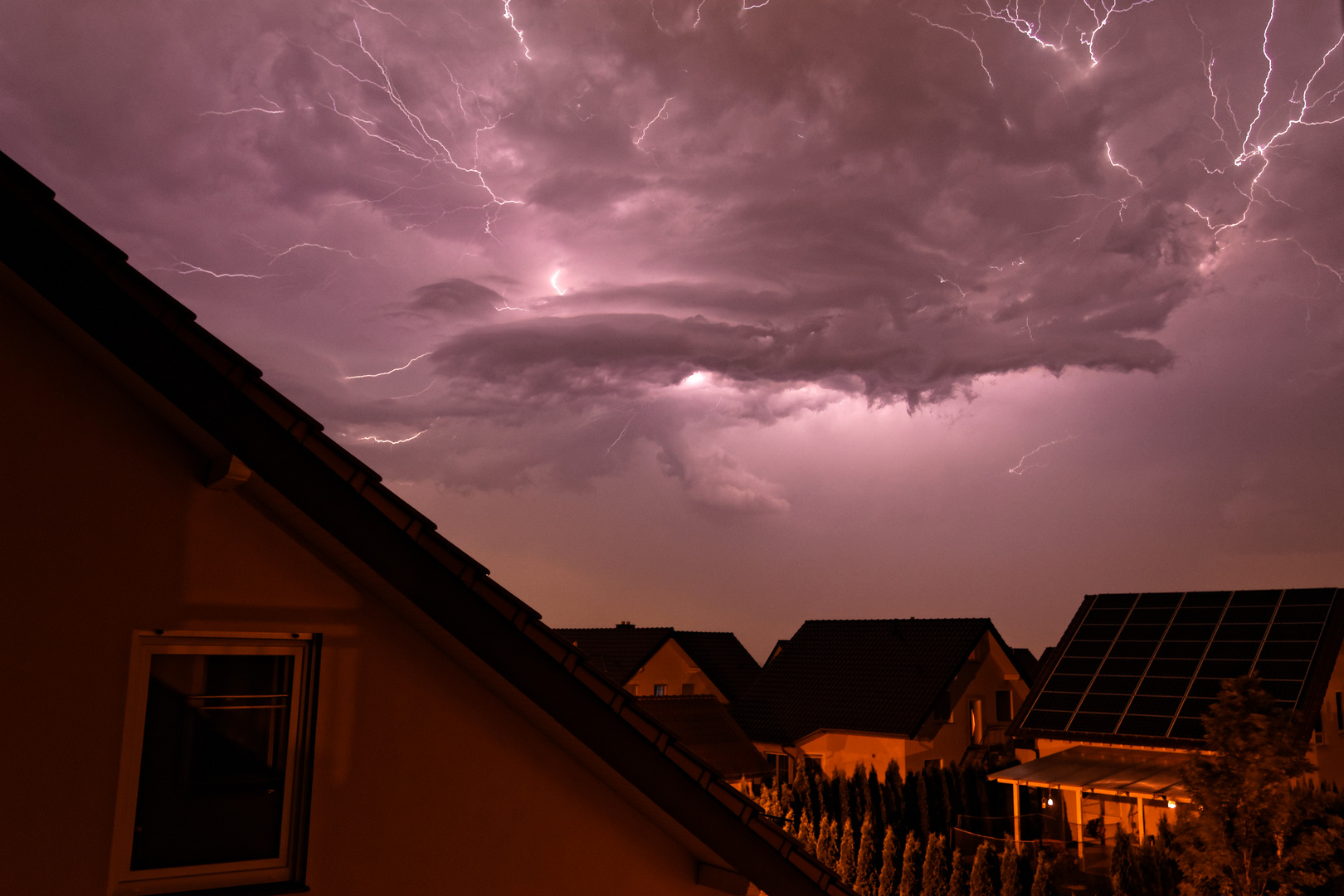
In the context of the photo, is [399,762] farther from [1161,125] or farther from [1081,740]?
[1161,125]

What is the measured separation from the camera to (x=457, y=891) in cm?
335

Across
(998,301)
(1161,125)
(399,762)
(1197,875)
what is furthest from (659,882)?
(998,301)

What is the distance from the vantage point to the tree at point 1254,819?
1120 centimetres

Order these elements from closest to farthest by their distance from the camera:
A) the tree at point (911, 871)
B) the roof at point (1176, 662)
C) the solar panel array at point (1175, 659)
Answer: the tree at point (911, 871) → the roof at point (1176, 662) → the solar panel array at point (1175, 659)

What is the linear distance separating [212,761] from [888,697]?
26.6 meters

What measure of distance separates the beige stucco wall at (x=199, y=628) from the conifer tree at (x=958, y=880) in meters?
12.2

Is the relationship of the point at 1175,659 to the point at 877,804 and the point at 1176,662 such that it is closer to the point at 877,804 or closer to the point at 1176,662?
the point at 1176,662

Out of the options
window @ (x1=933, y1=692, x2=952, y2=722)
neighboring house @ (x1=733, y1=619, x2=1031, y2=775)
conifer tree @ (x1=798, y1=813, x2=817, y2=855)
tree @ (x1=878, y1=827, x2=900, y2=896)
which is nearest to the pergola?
tree @ (x1=878, y1=827, x2=900, y2=896)

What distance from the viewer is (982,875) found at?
13281 mm

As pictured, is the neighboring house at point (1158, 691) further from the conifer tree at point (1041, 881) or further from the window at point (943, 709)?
the window at point (943, 709)

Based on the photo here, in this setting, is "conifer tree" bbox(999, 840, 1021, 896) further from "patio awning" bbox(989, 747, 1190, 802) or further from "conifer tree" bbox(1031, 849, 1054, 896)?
"patio awning" bbox(989, 747, 1190, 802)

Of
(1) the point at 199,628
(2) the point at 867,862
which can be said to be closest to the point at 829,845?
(2) the point at 867,862

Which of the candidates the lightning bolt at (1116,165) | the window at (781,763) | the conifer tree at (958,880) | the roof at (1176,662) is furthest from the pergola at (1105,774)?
the lightning bolt at (1116,165)

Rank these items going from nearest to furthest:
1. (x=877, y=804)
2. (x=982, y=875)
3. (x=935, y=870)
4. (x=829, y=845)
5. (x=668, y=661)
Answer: (x=982, y=875)
(x=935, y=870)
(x=829, y=845)
(x=877, y=804)
(x=668, y=661)
